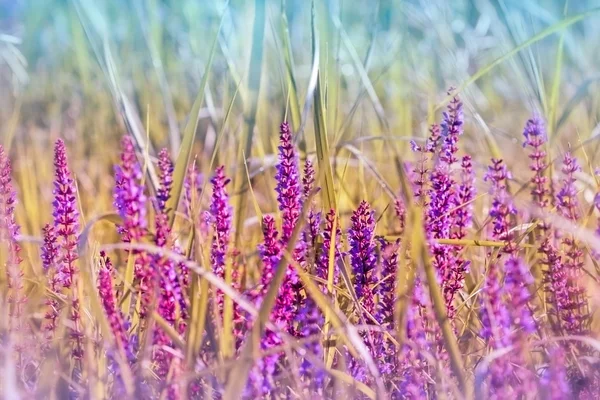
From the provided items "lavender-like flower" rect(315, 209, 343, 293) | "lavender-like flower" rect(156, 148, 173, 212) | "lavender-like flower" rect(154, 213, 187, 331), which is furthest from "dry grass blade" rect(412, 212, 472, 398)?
"lavender-like flower" rect(156, 148, 173, 212)

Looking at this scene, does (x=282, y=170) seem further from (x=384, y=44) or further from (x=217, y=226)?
(x=384, y=44)

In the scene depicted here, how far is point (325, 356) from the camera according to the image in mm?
1677

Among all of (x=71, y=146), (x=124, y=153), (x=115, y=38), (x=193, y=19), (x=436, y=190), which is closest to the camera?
(x=124, y=153)

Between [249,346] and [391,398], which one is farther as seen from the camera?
[391,398]

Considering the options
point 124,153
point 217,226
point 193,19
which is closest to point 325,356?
point 217,226

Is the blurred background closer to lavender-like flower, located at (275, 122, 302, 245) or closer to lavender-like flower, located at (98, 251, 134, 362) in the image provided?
lavender-like flower, located at (275, 122, 302, 245)

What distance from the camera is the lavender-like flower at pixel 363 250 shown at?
1.71 metres

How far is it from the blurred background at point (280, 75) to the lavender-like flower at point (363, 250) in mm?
444

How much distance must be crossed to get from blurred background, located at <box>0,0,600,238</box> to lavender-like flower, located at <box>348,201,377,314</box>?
444 millimetres

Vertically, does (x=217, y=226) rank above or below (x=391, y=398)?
above

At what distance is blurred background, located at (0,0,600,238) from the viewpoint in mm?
2514

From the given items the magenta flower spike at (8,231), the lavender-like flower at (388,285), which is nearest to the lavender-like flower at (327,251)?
the lavender-like flower at (388,285)

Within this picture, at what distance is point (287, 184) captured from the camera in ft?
5.67

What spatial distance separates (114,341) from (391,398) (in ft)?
2.04
